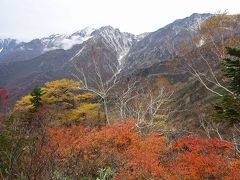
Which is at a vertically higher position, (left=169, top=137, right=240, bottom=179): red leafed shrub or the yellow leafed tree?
the yellow leafed tree

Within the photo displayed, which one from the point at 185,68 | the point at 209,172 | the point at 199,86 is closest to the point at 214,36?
the point at 185,68

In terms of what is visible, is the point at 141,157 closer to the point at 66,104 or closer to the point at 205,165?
the point at 205,165

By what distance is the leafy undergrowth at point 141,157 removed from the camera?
708 inches

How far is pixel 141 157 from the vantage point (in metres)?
19.5

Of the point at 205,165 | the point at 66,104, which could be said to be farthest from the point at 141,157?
the point at 66,104

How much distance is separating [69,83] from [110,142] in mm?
14175

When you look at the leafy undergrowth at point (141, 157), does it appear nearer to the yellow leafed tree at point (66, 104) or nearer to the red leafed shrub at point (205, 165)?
the red leafed shrub at point (205, 165)

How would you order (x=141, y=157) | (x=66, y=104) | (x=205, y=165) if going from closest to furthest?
(x=205, y=165), (x=141, y=157), (x=66, y=104)

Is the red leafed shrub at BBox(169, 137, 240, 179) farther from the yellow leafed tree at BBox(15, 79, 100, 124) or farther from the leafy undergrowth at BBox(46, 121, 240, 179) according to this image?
the yellow leafed tree at BBox(15, 79, 100, 124)

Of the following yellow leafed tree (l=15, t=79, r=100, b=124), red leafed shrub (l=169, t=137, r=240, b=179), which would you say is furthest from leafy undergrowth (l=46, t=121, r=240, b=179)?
yellow leafed tree (l=15, t=79, r=100, b=124)

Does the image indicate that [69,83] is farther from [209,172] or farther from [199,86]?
[199,86]

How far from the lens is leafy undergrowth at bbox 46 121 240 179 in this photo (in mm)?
17984

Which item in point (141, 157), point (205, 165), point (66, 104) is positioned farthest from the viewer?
point (66, 104)

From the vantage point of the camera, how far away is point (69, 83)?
3522 centimetres
